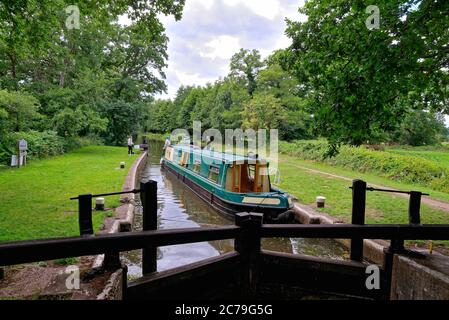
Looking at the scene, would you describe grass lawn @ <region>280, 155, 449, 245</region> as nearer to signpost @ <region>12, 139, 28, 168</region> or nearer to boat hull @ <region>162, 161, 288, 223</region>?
boat hull @ <region>162, 161, 288, 223</region>

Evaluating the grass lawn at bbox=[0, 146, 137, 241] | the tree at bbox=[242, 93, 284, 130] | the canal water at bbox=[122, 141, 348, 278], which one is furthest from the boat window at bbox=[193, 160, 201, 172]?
the tree at bbox=[242, 93, 284, 130]

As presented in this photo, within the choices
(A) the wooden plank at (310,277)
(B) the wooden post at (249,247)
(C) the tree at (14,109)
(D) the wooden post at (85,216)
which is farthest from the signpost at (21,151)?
(A) the wooden plank at (310,277)

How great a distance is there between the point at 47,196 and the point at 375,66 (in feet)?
27.7

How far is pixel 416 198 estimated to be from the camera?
166 inches

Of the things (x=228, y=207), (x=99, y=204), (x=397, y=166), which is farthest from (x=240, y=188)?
(x=397, y=166)

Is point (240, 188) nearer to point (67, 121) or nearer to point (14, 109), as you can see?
point (14, 109)

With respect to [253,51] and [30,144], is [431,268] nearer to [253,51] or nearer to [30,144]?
[30,144]

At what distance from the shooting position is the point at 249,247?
402 cm

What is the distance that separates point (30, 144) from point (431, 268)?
17727 millimetres

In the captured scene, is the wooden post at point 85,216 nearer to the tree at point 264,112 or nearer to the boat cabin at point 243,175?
the boat cabin at point 243,175

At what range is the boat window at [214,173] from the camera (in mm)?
10672

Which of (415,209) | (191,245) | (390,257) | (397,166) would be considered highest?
(415,209)

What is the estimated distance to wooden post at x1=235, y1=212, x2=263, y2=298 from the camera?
3943 millimetres
